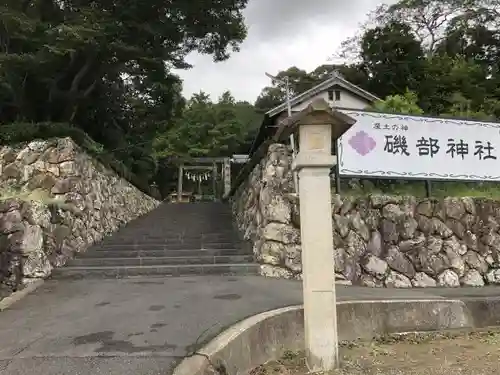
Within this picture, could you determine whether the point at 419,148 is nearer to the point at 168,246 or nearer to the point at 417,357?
the point at 417,357

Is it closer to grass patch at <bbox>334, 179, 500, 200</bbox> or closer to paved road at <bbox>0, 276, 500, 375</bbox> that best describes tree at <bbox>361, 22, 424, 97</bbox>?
grass patch at <bbox>334, 179, 500, 200</bbox>

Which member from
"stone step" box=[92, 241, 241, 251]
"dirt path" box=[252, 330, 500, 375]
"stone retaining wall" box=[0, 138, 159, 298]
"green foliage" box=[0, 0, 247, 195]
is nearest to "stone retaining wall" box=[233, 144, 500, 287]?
"stone step" box=[92, 241, 241, 251]

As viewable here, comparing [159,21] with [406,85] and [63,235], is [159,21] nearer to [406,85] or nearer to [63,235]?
[63,235]

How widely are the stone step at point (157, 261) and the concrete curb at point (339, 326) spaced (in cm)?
338

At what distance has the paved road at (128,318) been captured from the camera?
12.0 ft

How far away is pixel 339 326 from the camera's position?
18.0 ft

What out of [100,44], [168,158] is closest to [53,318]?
[100,44]

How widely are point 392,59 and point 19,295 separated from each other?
22.1 meters

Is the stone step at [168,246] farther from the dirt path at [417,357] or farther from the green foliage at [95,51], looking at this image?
the dirt path at [417,357]

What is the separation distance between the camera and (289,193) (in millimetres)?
8531

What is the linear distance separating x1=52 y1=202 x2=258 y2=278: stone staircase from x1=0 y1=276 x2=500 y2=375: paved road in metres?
0.49

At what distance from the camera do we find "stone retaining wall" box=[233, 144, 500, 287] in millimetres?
8172

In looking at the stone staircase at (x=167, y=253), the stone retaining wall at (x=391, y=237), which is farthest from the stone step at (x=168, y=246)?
the stone retaining wall at (x=391, y=237)

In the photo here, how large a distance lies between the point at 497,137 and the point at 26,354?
29.8 ft
